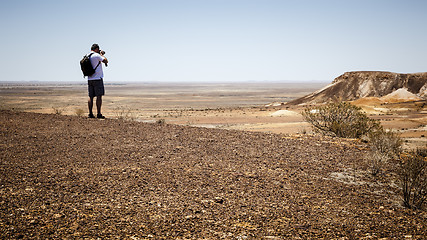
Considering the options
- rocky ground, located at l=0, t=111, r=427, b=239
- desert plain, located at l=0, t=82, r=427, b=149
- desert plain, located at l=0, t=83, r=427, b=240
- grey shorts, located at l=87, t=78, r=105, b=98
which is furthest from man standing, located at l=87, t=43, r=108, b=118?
desert plain, located at l=0, t=82, r=427, b=149

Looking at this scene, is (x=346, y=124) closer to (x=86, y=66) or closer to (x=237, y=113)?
(x=86, y=66)

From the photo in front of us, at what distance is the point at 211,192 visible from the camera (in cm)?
507

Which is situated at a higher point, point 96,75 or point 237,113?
point 96,75

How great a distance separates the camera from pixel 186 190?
509cm

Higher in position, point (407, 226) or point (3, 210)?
point (3, 210)

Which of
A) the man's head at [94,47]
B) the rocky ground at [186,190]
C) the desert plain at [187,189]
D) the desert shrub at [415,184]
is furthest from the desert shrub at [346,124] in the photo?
the man's head at [94,47]

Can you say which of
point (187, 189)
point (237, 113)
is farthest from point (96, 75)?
point (237, 113)

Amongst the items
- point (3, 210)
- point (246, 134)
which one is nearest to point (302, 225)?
point (3, 210)

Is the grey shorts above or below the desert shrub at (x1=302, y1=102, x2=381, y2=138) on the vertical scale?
above

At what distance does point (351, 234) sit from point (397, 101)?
144 feet

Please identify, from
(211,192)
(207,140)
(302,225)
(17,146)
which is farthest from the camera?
(207,140)

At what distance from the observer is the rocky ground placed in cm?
394

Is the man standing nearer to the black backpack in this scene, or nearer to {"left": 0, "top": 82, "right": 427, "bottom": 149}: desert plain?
the black backpack

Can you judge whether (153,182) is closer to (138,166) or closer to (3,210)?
(138,166)
